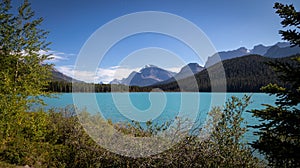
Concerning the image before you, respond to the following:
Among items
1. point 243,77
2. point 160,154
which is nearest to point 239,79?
point 243,77

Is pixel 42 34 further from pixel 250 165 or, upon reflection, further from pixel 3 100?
pixel 250 165

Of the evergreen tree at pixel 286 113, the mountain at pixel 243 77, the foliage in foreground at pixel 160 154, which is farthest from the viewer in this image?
the mountain at pixel 243 77

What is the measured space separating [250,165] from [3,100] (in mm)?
8462

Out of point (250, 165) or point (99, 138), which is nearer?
point (250, 165)

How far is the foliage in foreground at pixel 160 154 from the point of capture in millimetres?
7293

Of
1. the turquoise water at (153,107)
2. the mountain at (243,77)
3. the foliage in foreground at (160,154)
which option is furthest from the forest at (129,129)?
the mountain at (243,77)

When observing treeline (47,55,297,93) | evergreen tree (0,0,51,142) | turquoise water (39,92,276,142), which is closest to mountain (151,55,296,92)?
treeline (47,55,297,93)

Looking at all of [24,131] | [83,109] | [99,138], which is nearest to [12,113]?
[24,131]

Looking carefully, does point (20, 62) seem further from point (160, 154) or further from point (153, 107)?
point (153, 107)

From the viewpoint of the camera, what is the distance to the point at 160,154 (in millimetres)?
7531

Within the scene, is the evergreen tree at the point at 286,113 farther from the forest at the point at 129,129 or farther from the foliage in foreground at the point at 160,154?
the foliage in foreground at the point at 160,154

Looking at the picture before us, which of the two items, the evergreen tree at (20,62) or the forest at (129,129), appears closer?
the forest at (129,129)

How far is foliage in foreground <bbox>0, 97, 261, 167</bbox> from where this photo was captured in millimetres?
7293

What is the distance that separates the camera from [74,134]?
Result: 10117mm
